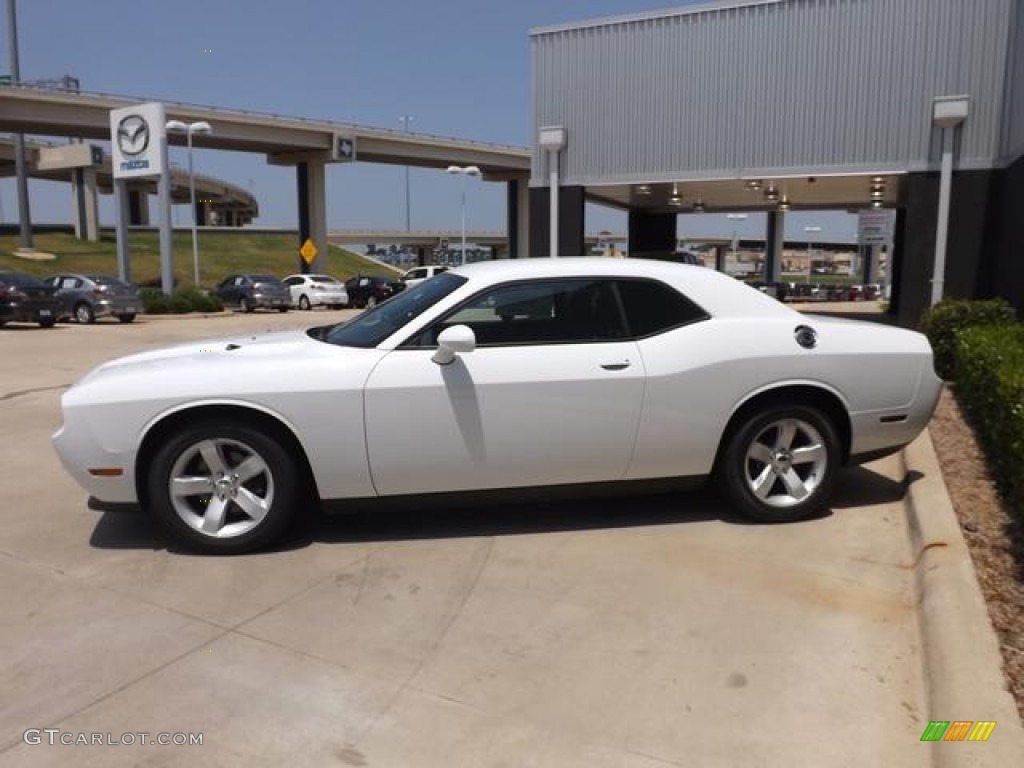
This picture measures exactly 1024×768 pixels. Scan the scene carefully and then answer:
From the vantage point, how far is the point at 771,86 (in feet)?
51.5

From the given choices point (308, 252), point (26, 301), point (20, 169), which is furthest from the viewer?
point (20, 169)

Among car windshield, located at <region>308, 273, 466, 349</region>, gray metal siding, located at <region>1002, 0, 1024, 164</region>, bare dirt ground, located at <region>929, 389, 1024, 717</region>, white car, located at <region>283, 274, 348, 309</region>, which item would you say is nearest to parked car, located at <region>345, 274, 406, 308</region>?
white car, located at <region>283, 274, 348, 309</region>

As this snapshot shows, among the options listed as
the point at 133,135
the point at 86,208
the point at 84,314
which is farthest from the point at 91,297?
the point at 86,208

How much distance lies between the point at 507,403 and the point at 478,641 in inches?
53.2

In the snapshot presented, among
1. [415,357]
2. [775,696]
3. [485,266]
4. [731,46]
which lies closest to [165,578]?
[415,357]

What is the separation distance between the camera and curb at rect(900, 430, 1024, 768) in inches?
106

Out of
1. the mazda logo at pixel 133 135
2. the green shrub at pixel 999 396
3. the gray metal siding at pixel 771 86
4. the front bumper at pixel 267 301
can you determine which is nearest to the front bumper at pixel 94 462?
the green shrub at pixel 999 396

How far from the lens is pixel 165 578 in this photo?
432 cm

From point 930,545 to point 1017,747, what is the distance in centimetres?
178

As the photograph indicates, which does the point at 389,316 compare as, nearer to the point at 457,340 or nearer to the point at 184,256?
the point at 457,340

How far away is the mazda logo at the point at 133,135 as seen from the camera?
3400 centimetres

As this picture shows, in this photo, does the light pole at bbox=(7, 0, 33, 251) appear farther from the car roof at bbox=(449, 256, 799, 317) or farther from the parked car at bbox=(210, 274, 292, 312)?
the car roof at bbox=(449, 256, 799, 317)

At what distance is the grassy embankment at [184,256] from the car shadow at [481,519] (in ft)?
188

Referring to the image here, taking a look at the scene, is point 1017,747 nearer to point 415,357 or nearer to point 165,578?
point 415,357
